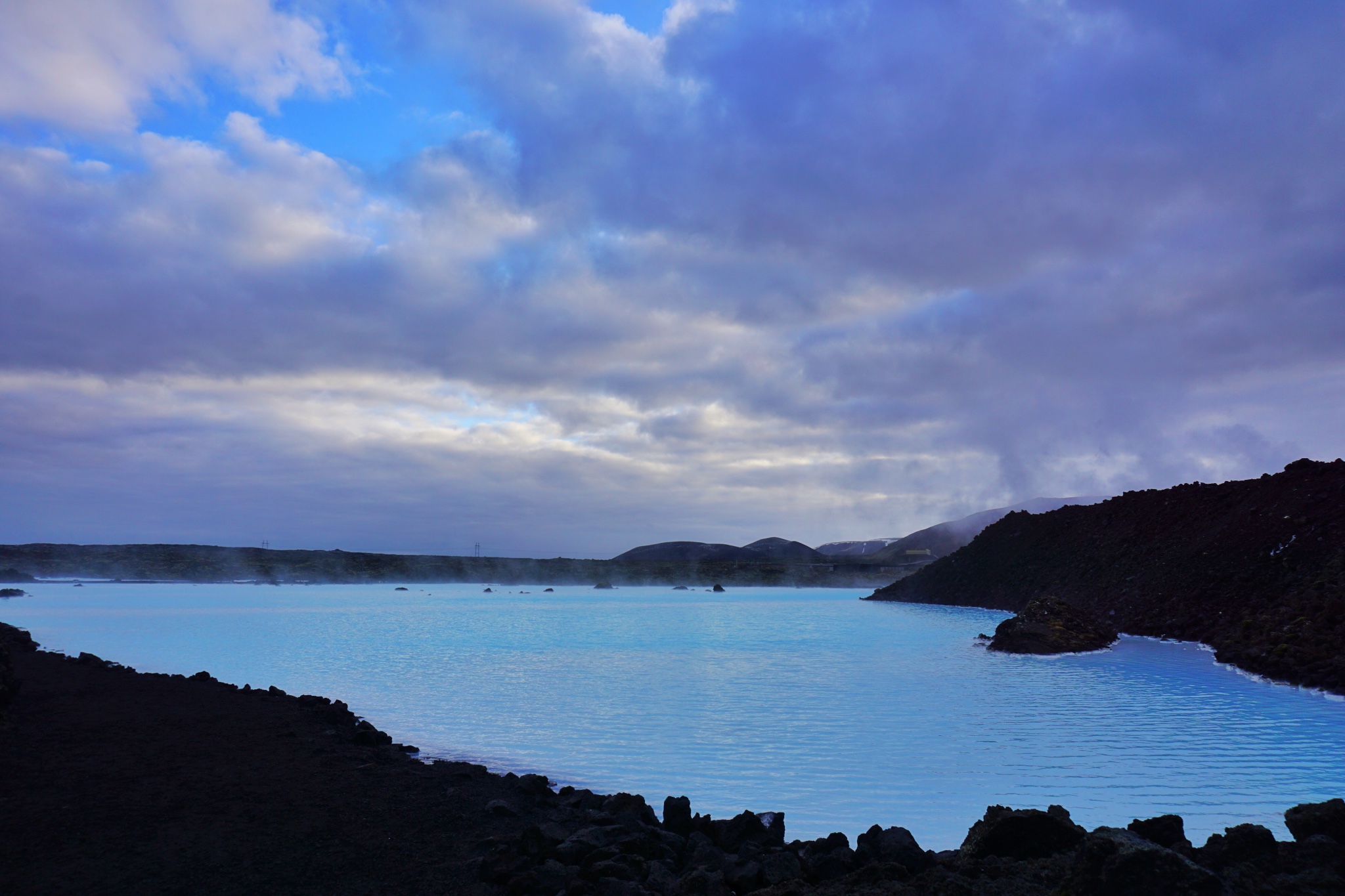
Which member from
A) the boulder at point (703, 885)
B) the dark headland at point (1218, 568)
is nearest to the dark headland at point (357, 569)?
the dark headland at point (1218, 568)

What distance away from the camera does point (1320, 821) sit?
564cm

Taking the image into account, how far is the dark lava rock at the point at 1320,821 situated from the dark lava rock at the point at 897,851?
2652 millimetres

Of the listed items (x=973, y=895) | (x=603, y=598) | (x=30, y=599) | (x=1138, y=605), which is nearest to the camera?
(x=973, y=895)

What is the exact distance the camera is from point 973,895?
5.00 m

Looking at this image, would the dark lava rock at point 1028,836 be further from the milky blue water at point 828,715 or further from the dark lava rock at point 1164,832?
the milky blue water at point 828,715

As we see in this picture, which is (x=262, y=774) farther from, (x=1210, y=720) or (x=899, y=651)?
(x=899, y=651)

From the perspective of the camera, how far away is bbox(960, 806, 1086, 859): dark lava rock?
5.81m

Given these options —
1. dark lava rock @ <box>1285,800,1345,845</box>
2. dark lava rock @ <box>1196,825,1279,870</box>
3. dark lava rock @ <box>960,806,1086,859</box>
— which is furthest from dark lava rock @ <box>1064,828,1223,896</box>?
dark lava rock @ <box>1285,800,1345,845</box>

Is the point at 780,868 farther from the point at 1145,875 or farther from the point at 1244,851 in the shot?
the point at 1244,851

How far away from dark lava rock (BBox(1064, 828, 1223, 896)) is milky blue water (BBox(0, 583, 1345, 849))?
11.0ft

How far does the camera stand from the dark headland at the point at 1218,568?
2048cm

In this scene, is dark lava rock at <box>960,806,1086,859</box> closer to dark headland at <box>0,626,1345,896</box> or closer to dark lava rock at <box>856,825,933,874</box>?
dark headland at <box>0,626,1345,896</box>

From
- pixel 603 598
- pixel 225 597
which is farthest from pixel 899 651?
pixel 225 597

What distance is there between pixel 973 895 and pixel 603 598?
7060 cm
